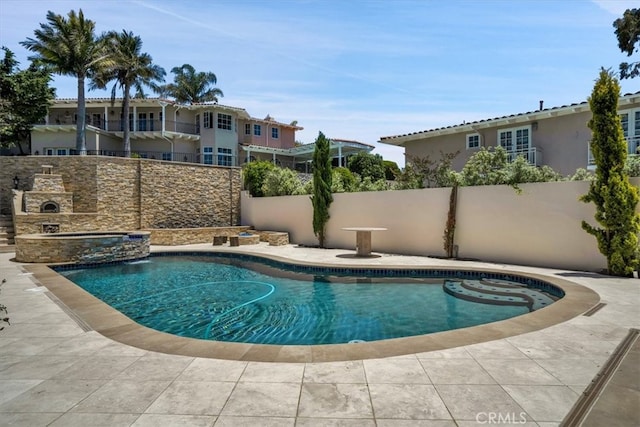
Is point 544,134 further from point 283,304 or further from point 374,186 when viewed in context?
point 283,304

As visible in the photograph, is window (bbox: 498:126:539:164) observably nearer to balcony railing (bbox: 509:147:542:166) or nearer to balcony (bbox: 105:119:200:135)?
balcony railing (bbox: 509:147:542:166)

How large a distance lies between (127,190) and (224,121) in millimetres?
11535

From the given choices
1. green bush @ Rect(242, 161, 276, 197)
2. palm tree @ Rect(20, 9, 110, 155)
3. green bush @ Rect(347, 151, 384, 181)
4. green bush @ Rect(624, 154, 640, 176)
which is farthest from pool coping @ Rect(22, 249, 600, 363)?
green bush @ Rect(347, 151, 384, 181)

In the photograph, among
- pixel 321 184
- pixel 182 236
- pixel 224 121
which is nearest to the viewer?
pixel 321 184

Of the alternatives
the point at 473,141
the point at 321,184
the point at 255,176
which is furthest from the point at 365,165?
the point at 321,184

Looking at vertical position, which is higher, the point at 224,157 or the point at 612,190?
the point at 224,157

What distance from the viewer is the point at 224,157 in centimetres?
3033

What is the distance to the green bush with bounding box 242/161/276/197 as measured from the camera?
23.0 meters

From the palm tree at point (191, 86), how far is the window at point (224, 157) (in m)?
14.4

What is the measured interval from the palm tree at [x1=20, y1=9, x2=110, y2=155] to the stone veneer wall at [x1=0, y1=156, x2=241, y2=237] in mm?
4074

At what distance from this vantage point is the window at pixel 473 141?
1895cm

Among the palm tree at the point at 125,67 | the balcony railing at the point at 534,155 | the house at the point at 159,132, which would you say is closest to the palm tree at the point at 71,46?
the palm tree at the point at 125,67

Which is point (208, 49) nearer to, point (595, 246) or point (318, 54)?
point (318, 54)

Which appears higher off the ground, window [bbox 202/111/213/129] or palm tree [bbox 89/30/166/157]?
palm tree [bbox 89/30/166/157]
